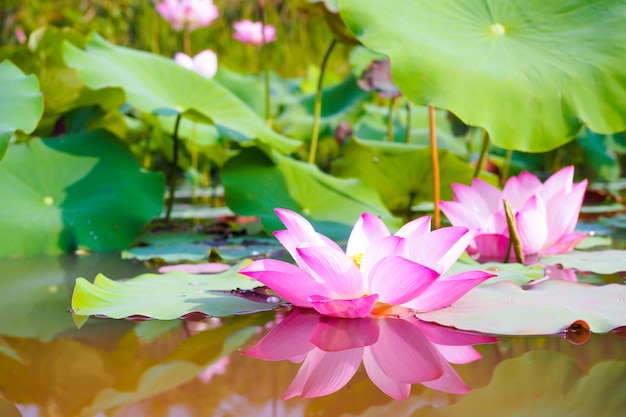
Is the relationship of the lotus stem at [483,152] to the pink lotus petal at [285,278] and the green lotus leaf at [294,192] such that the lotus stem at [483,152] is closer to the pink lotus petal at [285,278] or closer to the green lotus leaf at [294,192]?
the green lotus leaf at [294,192]

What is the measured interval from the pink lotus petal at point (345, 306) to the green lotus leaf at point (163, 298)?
0.38 feet

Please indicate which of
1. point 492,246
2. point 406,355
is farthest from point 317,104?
point 406,355

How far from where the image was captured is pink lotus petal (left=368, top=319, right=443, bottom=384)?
0.77 m

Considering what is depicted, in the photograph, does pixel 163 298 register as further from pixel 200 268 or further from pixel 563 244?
pixel 563 244

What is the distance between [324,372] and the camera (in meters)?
0.78

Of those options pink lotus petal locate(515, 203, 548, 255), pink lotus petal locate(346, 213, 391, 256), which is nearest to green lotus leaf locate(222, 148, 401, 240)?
pink lotus petal locate(515, 203, 548, 255)

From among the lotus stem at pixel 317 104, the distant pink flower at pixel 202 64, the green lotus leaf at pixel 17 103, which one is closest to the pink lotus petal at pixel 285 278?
the green lotus leaf at pixel 17 103

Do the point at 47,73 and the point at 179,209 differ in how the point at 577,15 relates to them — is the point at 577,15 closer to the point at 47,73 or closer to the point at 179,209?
the point at 47,73

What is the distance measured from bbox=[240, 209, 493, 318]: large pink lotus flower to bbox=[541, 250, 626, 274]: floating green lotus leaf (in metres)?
0.41

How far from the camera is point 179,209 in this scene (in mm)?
2346

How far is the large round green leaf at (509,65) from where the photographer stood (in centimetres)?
126

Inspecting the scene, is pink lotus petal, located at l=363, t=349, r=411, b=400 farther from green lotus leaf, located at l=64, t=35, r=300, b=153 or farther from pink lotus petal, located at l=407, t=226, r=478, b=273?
green lotus leaf, located at l=64, t=35, r=300, b=153

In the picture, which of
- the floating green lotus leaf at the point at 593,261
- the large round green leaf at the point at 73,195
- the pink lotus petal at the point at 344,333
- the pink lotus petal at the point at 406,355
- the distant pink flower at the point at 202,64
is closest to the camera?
the pink lotus petal at the point at 406,355

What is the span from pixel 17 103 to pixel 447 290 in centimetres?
93
